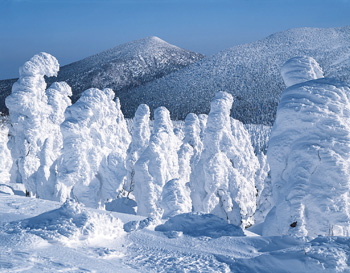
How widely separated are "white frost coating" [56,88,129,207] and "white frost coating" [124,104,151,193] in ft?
21.8

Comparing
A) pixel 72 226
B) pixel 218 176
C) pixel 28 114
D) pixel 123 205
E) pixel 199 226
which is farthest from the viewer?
Answer: pixel 218 176

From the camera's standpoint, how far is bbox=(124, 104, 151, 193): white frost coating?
93.1ft

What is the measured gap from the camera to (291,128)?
9336mm

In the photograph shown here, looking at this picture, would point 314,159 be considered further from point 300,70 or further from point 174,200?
point 174,200

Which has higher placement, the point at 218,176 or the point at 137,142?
the point at 137,142

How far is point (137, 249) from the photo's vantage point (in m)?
6.73

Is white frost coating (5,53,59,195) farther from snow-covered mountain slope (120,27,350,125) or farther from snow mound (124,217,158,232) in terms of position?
snow-covered mountain slope (120,27,350,125)

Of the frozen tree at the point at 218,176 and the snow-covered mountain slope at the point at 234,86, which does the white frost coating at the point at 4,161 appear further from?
the snow-covered mountain slope at the point at 234,86

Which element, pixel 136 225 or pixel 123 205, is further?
pixel 123 205

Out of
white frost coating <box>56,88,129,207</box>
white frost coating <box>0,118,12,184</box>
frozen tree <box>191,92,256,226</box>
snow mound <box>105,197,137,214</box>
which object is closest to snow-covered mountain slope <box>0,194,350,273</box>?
white frost coating <box>56,88,129,207</box>

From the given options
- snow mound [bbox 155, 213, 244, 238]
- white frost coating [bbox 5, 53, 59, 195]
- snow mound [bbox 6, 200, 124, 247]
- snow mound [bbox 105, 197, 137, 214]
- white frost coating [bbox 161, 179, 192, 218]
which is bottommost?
snow mound [bbox 105, 197, 137, 214]

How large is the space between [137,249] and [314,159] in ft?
15.5

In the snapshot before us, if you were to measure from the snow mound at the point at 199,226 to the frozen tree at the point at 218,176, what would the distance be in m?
14.8

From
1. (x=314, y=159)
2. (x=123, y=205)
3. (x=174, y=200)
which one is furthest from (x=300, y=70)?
(x=123, y=205)
